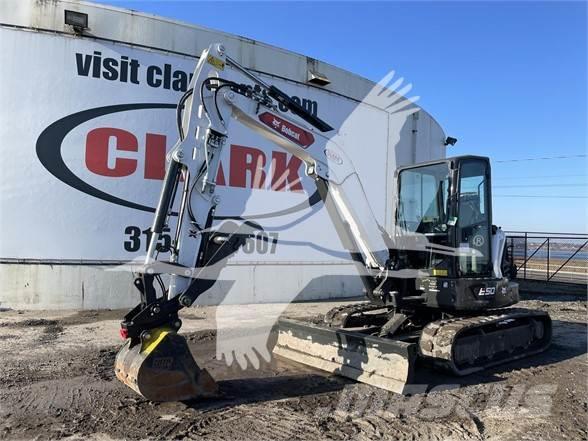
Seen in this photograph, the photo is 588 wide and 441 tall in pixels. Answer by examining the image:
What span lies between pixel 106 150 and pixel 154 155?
1.00 meters

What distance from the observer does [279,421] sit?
5.00m

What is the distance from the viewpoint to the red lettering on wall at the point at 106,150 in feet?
36.4

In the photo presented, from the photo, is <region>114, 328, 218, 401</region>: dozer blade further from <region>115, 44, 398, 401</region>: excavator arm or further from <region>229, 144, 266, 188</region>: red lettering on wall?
<region>229, 144, 266, 188</region>: red lettering on wall

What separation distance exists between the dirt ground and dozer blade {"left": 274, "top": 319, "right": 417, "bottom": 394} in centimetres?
16

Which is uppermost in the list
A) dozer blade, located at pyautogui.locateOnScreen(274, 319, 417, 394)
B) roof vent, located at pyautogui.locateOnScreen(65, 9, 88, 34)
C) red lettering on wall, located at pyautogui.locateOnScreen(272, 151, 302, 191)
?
roof vent, located at pyautogui.locateOnScreen(65, 9, 88, 34)

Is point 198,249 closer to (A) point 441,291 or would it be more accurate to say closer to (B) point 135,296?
(A) point 441,291

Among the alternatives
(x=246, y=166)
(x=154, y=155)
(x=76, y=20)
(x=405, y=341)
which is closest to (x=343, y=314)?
(x=405, y=341)

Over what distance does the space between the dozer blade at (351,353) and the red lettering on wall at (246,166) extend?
17.8 feet

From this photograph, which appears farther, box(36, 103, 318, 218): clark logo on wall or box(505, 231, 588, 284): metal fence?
box(505, 231, 588, 284): metal fence

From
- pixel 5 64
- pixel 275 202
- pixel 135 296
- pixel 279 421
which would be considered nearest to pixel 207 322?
pixel 135 296

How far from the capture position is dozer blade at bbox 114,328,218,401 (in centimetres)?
508

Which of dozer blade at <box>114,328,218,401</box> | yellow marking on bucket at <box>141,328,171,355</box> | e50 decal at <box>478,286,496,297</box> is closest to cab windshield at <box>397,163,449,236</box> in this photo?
e50 decal at <box>478,286,496,297</box>

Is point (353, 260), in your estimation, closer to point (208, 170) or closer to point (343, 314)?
point (343, 314)

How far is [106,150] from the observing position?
11.2 m
